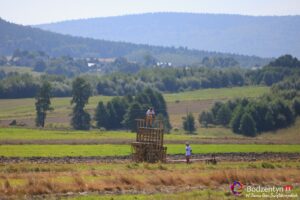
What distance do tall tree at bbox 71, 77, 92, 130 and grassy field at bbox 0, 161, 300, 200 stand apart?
305 feet

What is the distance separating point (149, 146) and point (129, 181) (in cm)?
1865

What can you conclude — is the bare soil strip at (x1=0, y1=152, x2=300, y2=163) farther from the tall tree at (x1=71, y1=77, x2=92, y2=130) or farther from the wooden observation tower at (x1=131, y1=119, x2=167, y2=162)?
the tall tree at (x1=71, y1=77, x2=92, y2=130)

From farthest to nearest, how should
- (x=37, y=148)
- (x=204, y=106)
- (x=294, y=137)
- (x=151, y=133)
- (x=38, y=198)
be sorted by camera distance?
(x=204, y=106) → (x=294, y=137) → (x=37, y=148) → (x=151, y=133) → (x=38, y=198)

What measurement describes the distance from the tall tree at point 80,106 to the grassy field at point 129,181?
92.8 m

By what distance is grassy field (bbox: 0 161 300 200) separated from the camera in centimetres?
3922

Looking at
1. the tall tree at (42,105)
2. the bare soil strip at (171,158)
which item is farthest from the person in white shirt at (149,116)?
the tall tree at (42,105)

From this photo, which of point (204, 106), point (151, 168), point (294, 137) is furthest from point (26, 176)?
point (204, 106)

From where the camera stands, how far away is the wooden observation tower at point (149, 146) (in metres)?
61.6

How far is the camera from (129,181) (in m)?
43.2

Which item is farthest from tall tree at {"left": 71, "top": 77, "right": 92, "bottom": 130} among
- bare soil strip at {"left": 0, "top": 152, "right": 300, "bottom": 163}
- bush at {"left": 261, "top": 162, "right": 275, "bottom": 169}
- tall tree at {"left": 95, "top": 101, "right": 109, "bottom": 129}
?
bush at {"left": 261, "top": 162, "right": 275, "bottom": 169}

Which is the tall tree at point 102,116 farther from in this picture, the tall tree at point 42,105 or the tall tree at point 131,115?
the tall tree at point 42,105

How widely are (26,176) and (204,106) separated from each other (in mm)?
140888

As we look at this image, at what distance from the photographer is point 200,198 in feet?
125

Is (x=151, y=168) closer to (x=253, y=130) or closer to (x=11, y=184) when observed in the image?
(x=11, y=184)
